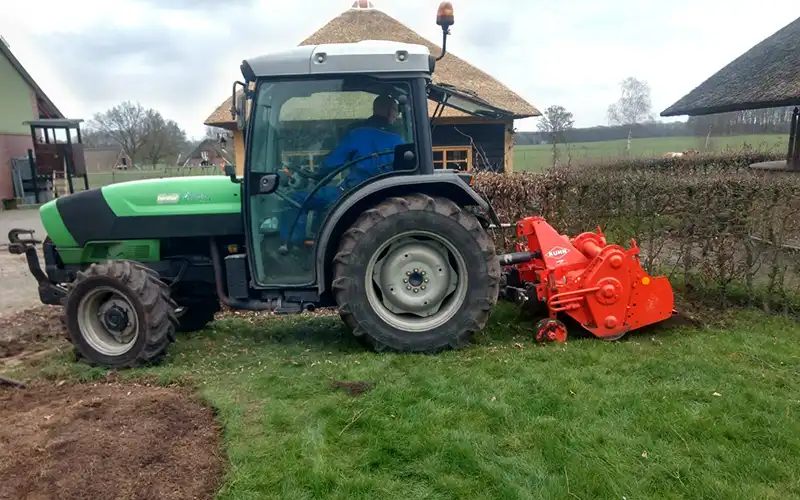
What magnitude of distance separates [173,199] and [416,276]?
217cm

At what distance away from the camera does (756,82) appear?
11.7 metres

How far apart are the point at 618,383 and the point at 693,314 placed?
211 cm

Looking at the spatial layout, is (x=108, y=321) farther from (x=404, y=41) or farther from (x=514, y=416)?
(x=404, y=41)

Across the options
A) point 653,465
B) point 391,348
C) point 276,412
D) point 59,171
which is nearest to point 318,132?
point 391,348

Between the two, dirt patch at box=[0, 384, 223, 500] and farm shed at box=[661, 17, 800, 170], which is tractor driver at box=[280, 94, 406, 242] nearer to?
dirt patch at box=[0, 384, 223, 500]

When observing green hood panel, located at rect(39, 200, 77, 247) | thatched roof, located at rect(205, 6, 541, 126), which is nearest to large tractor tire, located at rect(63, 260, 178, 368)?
green hood panel, located at rect(39, 200, 77, 247)

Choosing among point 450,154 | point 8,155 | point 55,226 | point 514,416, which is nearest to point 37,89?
point 8,155

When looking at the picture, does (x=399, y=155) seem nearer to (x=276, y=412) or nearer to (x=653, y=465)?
(x=276, y=412)

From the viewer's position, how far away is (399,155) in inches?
181

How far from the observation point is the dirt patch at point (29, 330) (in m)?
5.33

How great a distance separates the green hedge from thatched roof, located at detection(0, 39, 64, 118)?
27211mm

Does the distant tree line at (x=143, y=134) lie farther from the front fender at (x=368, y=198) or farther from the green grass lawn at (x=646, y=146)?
the front fender at (x=368, y=198)

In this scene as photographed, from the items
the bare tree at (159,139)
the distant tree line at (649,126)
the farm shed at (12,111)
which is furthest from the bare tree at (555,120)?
the bare tree at (159,139)

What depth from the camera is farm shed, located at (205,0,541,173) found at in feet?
52.0
